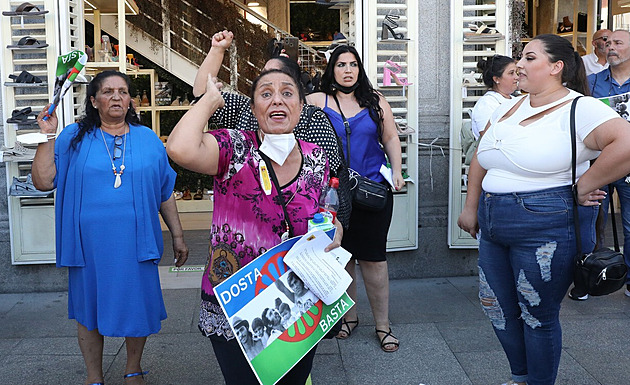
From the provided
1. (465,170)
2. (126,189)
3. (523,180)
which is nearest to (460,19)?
(465,170)

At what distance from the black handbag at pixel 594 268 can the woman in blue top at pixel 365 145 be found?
1.64 metres

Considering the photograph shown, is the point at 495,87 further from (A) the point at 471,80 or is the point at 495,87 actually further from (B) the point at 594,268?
(B) the point at 594,268

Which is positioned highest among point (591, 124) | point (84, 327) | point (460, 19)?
point (460, 19)

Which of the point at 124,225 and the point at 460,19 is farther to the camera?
the point at 460,19

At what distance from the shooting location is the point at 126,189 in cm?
382

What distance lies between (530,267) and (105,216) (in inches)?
88.1

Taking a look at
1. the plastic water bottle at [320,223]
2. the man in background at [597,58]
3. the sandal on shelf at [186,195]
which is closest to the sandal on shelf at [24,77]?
the plastic water bottle at [320,223]

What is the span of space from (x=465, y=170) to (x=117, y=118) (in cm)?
338

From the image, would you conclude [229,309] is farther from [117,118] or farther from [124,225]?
[117,118]

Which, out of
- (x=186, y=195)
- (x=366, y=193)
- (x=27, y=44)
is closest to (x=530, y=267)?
(x=366, y=193)

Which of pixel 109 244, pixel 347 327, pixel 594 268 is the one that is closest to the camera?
pixel 594 268

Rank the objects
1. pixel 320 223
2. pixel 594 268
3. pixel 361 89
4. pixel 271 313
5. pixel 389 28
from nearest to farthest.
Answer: pixel 271 313 < pixel 320 223 < pixel 594 268 < pixel 361 89 < pixel 389 28

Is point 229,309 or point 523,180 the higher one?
point 523,180

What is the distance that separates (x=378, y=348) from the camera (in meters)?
4.72
